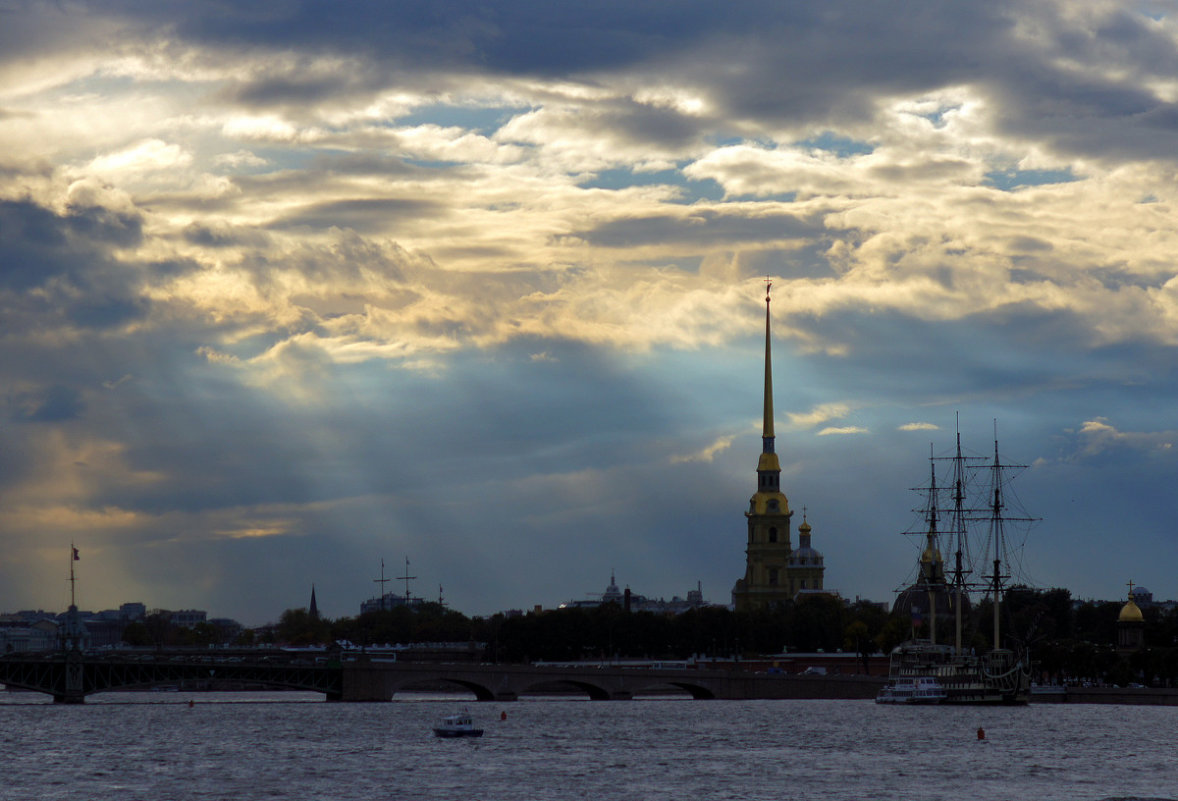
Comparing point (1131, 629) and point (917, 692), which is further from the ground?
point (1131, 629)

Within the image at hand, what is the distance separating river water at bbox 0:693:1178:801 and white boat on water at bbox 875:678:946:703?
14331mm

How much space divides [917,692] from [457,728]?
57073 mm

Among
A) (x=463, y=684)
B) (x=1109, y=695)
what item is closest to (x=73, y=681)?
(x=463, y=684)

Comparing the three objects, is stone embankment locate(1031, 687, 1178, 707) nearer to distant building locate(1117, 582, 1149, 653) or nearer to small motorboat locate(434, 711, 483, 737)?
distant building locate(1117, 582, 1149, 653)

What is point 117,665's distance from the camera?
125250mm

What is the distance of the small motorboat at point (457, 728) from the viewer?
92.6 metres

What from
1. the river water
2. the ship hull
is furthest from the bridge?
the ship hull

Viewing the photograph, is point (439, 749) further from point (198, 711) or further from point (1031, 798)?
point (198, 711)

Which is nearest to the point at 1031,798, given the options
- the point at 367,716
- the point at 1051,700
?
the point at 367,716

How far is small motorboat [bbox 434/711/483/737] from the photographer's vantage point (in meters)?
92.6

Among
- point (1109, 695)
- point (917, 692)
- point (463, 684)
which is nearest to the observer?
point (463, 684)

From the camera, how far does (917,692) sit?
458 feet

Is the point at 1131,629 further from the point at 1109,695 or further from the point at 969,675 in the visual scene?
the point at 969,675

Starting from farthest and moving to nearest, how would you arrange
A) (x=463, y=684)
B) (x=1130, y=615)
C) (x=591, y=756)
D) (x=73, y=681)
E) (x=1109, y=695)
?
(x=1130, y=615)
(x=1109, y=695)
(x=463, y=684)
(x=73, y=681)
(x=591, y=756)
